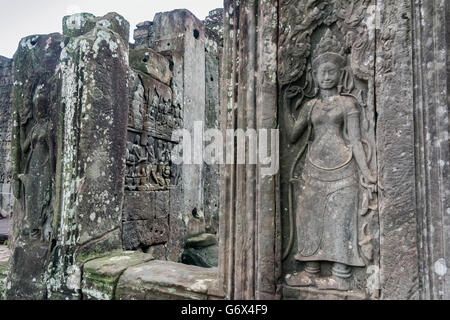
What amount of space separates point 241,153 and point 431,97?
1183mm

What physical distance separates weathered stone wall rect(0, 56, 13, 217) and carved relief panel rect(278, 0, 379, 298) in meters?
10.1

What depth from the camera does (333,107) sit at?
84.8 inches

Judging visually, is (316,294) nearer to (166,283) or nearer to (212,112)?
(166,283)

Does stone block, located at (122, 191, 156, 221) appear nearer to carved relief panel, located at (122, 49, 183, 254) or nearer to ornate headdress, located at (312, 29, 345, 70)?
carved relief panel, located at (122, 49, 183, 254)

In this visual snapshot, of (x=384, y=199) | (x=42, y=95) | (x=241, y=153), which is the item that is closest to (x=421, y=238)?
(x=384, y=199)

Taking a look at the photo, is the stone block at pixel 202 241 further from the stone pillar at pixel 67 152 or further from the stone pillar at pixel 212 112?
the stone pillar at pixel 67 152

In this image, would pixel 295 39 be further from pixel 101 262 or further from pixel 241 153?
pixel 101 262

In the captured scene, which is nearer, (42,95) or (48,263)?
(48,263)

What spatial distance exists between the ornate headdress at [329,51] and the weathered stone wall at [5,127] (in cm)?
1022

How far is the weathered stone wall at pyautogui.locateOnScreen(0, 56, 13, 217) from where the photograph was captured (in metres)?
9.62

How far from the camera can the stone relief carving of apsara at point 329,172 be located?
2029mm

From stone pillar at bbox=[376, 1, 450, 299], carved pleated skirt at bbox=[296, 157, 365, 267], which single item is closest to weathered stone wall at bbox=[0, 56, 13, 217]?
carved pleated skirt at bbox=[296, 157, 365, 267]

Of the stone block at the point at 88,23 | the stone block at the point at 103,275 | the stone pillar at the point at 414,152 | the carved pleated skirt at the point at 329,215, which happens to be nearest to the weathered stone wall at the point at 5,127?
the stone block at the point at 88,23

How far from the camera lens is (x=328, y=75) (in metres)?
2.16
